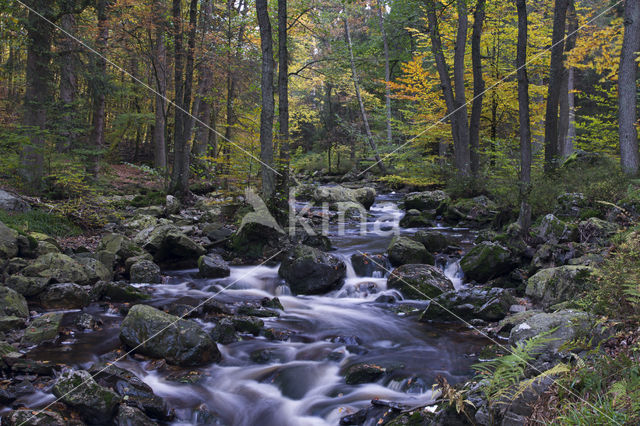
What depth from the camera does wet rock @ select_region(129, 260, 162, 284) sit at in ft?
29.8

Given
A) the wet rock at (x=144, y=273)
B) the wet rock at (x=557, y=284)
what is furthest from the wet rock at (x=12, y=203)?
the wet rock at (x=557, y=284)

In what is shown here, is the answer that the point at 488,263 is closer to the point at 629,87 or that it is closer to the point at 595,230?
the point at 595,230

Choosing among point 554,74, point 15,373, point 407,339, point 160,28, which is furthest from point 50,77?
point 554,74

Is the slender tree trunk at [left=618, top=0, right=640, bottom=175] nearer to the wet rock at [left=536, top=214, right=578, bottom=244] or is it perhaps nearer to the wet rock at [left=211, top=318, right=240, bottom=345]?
the wet rock at [left=536, top=214, right=578, bottom=244]

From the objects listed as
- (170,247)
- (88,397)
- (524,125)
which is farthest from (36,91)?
(524,125)

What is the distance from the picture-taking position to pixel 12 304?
6531mm

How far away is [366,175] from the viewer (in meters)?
27.1

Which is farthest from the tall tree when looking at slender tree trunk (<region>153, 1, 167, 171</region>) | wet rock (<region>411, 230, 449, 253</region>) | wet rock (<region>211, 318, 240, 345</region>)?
wet rock (<region>211, 318, 240, 345</region>)

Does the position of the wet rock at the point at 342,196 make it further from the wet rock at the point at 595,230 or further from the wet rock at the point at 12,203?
the wet rock at the point at 595,230

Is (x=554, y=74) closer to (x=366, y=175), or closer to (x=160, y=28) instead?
(x=160, y=28)

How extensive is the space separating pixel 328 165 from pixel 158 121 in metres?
14.3

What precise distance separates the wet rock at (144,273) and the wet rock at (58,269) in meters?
1.00

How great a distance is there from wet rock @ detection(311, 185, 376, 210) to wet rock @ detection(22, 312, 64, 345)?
481 inches

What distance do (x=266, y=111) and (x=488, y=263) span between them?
21.5 ft
